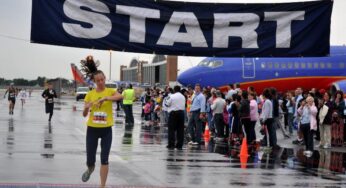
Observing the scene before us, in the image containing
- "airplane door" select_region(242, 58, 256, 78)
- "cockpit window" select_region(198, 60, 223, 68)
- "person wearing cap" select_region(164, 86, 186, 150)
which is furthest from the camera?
"cockpit window" select_region(198, 60, 223, 68)

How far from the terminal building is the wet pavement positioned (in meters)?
52.8

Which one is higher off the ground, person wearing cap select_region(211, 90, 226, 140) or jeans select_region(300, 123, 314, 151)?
person wearing cap select_region(211, 90, 226, 140)

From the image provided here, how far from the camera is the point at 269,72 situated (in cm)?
3434

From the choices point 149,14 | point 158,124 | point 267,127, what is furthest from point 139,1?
point 158,124

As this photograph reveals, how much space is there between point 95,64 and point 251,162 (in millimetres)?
5965

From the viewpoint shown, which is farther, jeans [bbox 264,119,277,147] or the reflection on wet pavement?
jeans [bbox 264,119,277,147]

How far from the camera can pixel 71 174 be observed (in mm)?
10469

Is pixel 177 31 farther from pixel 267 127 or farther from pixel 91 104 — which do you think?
pixel 267 127

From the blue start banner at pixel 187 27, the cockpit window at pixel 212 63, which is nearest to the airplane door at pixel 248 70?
the cockpit window at pixel 212 63

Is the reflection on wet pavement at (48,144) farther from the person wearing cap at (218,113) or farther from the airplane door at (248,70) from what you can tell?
the airplane door at (248,70)

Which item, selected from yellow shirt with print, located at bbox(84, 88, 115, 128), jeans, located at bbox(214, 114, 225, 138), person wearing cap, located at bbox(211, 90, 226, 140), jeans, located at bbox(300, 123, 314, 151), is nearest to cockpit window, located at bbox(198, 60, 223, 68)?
person wearing cap, located at bbox(211, 90, 226, 140)

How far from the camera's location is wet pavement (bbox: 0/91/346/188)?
10.1 metres

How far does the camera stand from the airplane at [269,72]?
34062 millimetres

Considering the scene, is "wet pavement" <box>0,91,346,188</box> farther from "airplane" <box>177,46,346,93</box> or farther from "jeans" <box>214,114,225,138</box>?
"airplane" <box>177,46,346,93</box>
